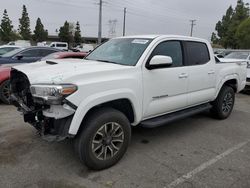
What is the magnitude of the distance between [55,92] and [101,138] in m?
0.89

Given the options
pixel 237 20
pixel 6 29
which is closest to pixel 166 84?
pixel 237 20

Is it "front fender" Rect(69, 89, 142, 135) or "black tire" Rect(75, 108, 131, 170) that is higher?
"front fender" Rect(69, 89, 142, 135)

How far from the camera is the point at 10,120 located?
5.29 metres

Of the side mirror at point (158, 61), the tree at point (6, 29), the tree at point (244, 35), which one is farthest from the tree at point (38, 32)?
the side mirror at point (158, 61)

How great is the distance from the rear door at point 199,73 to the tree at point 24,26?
59.7 meters

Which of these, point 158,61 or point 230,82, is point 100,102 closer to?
point 158,61

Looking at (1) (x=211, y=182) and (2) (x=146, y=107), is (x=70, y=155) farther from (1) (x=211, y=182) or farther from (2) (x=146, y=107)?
(1) (x=211, y=182)

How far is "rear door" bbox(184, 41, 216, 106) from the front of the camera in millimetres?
4504

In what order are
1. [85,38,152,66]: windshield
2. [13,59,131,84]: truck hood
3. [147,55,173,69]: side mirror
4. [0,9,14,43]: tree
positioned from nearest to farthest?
[13,59,131,84]: truck hood
[147,55,173,69]: side mirror
[85,38,152,66]: windshield
[0,9,14,43]: tree

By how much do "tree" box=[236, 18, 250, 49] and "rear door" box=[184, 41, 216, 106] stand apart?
120 ft

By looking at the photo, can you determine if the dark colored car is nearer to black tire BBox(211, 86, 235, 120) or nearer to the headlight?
the headlight

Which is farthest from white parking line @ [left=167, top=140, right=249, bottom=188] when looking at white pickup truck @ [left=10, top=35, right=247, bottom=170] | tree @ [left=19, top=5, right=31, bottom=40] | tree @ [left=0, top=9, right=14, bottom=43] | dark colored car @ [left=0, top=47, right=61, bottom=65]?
tree @ [left=19, top=5, right=31, bottom=40]

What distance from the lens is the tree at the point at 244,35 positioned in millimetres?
37031

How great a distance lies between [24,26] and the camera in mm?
58844
